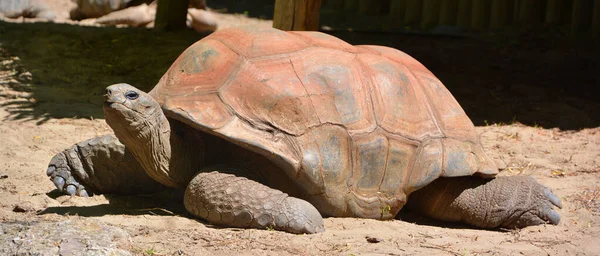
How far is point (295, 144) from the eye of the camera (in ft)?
13.0

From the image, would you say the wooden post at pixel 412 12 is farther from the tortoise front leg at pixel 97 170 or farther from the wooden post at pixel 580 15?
the tortoise front leg at pixel 97 170

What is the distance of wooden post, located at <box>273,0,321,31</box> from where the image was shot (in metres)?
6.02

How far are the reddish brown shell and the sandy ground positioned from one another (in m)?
0.24

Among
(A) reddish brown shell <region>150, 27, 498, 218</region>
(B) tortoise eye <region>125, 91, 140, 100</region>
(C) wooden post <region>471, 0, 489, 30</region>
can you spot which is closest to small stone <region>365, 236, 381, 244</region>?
(A) reddish brown shell <region>150, 27, 498, 218</region>

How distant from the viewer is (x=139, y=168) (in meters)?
4.45

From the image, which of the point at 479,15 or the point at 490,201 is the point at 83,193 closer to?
the point at 490,201

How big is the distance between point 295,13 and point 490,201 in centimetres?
234

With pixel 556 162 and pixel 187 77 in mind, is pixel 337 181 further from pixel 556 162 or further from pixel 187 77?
pixel 556 162

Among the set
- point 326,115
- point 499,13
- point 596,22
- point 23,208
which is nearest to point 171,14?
point 499,13

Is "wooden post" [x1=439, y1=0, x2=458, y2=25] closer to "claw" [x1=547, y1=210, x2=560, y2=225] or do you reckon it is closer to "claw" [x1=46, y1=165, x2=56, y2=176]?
"claw" [x1=547, y1=210, x2=560, y2=225]

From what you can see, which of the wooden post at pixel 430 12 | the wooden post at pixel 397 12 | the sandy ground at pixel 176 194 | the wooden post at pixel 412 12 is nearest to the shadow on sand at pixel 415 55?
the sandy ground at pixel 176 194

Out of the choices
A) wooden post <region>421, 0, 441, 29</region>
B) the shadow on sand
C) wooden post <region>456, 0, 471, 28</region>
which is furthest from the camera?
A: wooden post <region>421, 0, 441, 29</region>

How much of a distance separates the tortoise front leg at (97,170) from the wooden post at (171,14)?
5.29 m

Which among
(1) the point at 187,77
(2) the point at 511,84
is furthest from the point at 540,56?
(1) the point at 187,77
